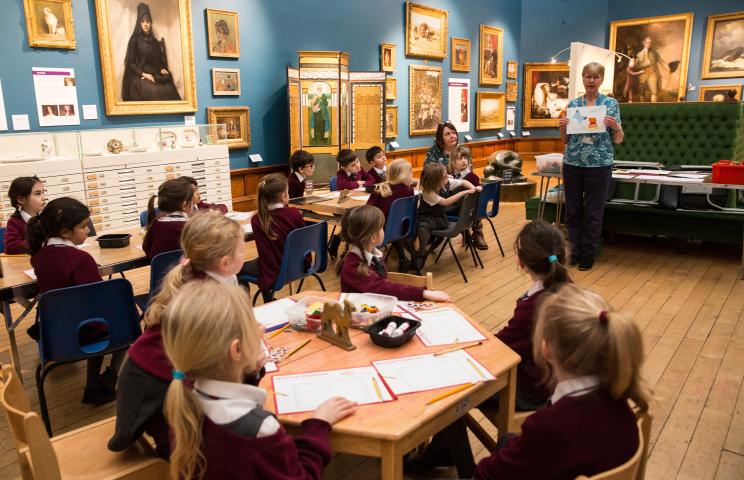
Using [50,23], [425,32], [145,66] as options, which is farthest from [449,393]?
[425,32]

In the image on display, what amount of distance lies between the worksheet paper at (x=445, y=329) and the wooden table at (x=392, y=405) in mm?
41

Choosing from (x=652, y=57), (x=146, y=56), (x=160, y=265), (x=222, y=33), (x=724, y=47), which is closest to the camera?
(x=160, y=265)

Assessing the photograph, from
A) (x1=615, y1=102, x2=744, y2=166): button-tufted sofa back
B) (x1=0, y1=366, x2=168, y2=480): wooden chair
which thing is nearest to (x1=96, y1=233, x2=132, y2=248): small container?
(x1=0, y1=366, x2=168, y2=480): wooden chair

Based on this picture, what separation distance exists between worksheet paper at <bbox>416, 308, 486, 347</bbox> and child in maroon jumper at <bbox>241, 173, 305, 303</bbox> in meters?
1.73

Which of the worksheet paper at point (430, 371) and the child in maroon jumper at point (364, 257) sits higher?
the child in maroon jumper at point (364, 257)

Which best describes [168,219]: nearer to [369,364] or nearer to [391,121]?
[369,364]

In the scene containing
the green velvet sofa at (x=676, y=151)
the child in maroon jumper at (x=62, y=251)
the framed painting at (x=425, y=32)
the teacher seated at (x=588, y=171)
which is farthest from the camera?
the framed painting at (x=425, y=32)

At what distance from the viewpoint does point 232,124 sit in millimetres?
7414

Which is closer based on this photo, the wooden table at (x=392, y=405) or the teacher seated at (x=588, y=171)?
the wooden table at (x=392, y=405)

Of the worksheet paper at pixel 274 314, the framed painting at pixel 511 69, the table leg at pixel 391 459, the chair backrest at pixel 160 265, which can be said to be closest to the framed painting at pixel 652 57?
the framed painting at pixel 511 69

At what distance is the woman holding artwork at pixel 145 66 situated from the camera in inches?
248

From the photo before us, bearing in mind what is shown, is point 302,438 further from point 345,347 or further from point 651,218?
point 651,218

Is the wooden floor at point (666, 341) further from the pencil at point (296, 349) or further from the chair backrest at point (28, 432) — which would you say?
the chair backrest at point (28, 432)

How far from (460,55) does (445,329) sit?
34.2ft
